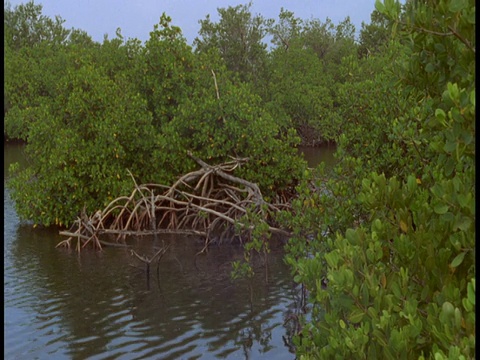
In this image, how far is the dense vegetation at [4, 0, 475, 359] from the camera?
380cm

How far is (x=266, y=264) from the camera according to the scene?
1460 cm

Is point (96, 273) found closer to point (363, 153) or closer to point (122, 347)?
point (122, 347)

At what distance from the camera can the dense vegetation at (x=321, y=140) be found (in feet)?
12.5

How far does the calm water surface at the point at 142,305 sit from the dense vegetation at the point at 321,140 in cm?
99

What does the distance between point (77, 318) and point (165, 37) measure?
1022 centimetres

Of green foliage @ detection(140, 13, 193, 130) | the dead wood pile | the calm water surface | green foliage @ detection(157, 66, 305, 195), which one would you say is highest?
green foliage @ detection(140, 13, 193, 130)

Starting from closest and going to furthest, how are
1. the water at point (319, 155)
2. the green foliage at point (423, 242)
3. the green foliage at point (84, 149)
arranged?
the green foliage at point (423, 242), the green foliage at point (84, 149), the water at point (319, 155)

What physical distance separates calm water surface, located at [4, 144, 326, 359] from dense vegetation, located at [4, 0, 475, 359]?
39.1 inches

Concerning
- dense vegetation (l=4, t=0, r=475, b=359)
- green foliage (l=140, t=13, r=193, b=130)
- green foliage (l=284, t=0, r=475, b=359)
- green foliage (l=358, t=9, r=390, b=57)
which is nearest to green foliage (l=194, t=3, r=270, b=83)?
dense vegetation (l=4, t=0, r=475, b=359)

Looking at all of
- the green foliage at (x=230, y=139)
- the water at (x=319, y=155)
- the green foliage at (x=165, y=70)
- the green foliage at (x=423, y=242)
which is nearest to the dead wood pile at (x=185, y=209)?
the green foliage at (x=230, y=139)

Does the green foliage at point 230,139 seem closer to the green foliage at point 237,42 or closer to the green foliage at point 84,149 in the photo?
the green foliage at point 84,149

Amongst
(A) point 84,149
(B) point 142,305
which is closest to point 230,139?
(A) point 84,149

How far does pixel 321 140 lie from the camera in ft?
151

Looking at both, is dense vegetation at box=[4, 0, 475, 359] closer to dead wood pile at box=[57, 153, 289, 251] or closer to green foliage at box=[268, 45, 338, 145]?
green foliage at box=[268, 45, 338, 145]
